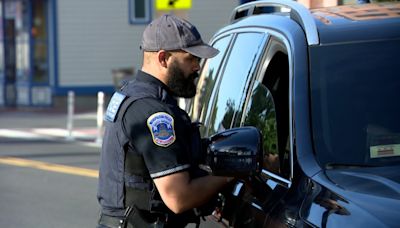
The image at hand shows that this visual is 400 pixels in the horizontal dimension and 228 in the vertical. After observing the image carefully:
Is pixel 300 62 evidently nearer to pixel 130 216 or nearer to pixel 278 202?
pixel 278 202

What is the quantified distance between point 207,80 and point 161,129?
149 cm

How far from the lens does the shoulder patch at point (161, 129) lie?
2.78 meters

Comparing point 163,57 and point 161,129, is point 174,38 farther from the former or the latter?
point 161,129

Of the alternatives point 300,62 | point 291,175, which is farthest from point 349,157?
point 300,62

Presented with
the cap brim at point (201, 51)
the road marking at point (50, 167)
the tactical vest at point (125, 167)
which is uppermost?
the cap brim at point (201, 51)

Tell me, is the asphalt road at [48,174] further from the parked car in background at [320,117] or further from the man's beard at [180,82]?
the man's beard at [180,82]

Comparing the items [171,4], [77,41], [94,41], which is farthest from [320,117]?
[77,41]

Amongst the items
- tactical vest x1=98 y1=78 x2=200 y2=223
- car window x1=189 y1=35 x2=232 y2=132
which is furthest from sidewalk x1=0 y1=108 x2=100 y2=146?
tactical vest x1=98 y1=78 x2=200 y2=223

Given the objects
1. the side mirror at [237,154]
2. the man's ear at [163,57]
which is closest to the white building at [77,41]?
the man's ear at [163,57]

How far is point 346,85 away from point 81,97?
19692mm

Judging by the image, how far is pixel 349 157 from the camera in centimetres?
285

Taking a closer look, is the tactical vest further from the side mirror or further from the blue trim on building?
the blue trim on building

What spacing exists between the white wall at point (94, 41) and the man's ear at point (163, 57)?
19.2 m

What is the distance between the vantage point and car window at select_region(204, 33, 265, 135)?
353cm
